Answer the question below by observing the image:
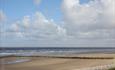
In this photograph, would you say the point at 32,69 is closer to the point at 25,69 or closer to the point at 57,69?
the point at 25,69

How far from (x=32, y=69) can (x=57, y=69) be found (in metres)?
2.81

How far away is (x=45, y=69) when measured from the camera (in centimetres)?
3058

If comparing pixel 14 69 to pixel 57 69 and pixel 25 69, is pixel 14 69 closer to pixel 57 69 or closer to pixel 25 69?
pixel 25 69

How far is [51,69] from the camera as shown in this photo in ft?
100

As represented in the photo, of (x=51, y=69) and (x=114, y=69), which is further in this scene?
(x=51, y=69)

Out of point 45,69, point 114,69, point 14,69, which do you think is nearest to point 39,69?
point 45,69

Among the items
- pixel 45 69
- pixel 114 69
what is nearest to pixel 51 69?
pixel 45 69

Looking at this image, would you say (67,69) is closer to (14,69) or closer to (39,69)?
(39,69)

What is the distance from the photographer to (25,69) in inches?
1180

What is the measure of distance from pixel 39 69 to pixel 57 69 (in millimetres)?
2055

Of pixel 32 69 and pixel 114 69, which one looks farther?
pixel 32 69

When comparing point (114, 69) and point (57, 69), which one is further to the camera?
point (57, 69)

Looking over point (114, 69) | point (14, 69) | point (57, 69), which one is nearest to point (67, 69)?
point (57, 69)

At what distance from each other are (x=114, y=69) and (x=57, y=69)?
11134 mm
